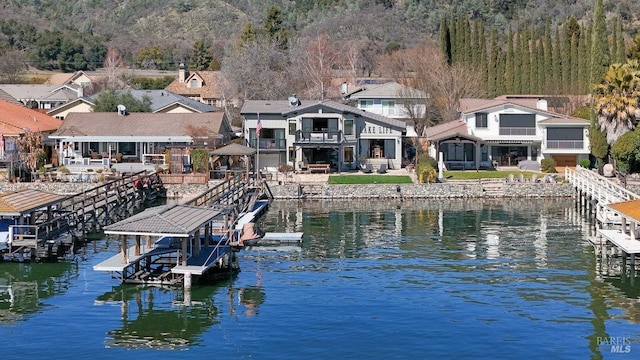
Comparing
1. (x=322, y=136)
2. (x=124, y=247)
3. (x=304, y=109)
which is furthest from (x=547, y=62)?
(x=124, y=247)

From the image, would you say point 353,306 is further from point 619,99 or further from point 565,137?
point 565,137

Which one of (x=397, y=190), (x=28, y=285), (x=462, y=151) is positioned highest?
(x=462, y=151)

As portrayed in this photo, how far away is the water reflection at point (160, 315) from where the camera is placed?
1194 inches

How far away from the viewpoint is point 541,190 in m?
66.4

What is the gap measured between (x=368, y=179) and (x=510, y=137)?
47.9 feet

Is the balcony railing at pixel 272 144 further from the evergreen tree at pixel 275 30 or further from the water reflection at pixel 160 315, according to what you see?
the evergreen tree at pixel 275 30

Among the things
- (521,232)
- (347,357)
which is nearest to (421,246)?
(521,232)

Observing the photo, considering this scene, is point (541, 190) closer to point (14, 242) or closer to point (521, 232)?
point (521, 232)

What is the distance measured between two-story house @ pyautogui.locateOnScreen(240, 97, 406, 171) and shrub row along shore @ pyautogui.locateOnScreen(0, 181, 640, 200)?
26.1 ft

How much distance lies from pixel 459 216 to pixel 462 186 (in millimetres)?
8654

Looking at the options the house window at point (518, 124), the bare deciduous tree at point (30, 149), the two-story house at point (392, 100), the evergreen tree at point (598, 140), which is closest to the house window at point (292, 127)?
the two-story house at point (392, 100)

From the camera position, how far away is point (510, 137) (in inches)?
3031

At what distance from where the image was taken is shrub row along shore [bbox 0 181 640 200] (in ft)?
216

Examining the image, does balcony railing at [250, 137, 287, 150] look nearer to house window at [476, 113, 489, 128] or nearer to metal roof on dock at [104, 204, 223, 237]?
house window at [476, 113, 489, 128]
